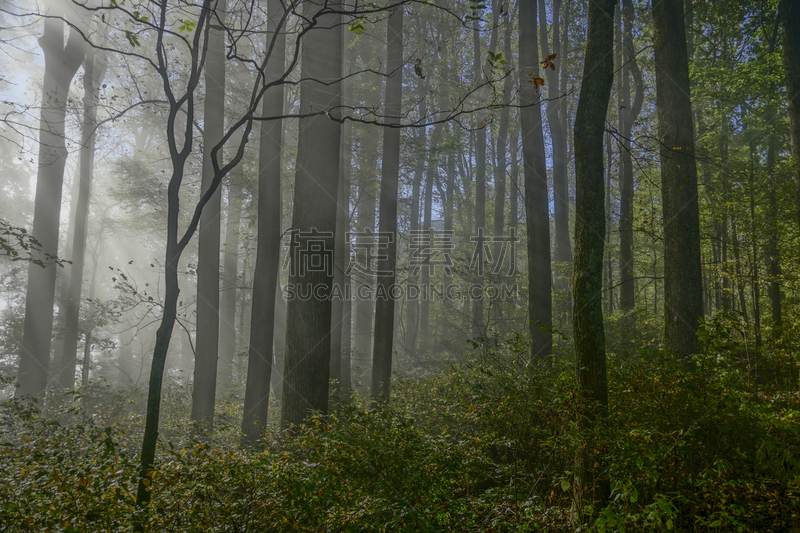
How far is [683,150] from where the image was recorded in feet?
20.2

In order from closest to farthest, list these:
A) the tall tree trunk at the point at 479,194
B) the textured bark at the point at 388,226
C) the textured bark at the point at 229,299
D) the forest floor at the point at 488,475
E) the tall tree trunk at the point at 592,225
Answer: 1. the forest floor at the point at 488,475
2. the tall tree trunk at the point at 592,225
3. the textured bark at the point at 388,226
4. the tall tree trunk at the point at 479,194
5. the textured bark at the point at 229,299

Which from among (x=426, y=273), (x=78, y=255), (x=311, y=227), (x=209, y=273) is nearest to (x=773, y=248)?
(x=311, y=227)

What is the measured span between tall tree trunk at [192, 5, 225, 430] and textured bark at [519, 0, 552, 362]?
6.17 metres

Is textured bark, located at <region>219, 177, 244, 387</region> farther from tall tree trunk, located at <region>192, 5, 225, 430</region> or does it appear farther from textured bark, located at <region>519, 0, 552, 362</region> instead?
A: textured bark, located at <region>519, 0, 552, 362</region>

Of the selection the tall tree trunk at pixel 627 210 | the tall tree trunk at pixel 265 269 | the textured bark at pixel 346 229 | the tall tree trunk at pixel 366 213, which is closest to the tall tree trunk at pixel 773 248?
the tall tree trunk at pixel 627 210

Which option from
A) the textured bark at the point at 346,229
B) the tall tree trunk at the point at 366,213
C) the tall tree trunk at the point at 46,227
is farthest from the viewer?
the tall tree trunk at the point at 366,213

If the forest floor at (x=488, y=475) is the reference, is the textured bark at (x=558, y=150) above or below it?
above

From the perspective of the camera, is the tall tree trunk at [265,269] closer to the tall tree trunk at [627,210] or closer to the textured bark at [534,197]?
the textured bark at [534,197]

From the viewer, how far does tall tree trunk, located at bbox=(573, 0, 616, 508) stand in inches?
167

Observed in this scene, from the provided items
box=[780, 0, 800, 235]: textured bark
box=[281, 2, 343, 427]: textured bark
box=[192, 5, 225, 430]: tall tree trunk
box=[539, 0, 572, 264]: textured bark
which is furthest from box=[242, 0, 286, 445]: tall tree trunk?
box=[780, 0, 800, 235]: textured bark

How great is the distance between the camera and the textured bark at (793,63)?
6973 millimetres

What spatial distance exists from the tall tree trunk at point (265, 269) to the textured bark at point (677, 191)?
6864 mm

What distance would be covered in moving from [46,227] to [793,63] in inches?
616

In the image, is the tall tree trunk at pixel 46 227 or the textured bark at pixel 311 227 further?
the tall tree trunk at pixel 46 227
